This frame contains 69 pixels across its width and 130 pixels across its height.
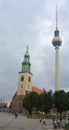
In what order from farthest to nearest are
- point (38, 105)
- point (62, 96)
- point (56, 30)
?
point (56, 30)
point (38, 105)
point (62, 96)

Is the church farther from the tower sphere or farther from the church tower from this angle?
the tower sphere

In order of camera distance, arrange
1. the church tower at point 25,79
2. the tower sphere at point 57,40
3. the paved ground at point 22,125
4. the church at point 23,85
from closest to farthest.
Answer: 1. the paved ground at point 22,125
2. the church at point 23,85
3. the church tower at point 25,79
4. the tower sphere at point 57,40

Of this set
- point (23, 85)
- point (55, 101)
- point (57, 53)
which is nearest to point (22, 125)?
point (55, 101)

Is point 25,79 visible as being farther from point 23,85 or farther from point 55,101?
point 55,101

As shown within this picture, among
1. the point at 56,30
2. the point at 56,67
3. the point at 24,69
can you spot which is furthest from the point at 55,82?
the point at 56,30

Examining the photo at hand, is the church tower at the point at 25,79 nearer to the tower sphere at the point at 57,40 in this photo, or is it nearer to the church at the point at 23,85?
the church at the point at 23,85

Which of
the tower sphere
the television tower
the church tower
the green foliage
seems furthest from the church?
the green foliage

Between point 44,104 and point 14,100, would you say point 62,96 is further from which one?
point 14,100

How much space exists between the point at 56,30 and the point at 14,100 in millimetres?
47501

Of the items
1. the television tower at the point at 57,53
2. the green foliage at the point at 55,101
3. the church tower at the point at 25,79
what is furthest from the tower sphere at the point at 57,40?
the green foliage at the point at 55,101

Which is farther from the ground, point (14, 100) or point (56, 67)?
point (56, 67)

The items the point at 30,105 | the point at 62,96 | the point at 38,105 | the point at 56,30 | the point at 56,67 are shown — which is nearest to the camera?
the point at 62,96

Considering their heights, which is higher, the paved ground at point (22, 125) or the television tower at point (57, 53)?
the television tower at point (57, 53)

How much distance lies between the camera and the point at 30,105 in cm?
12031
